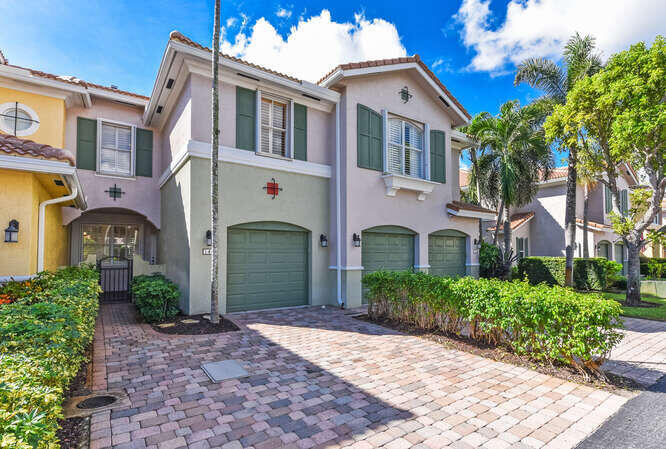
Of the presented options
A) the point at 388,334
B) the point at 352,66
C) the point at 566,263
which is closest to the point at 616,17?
the point at 352,66

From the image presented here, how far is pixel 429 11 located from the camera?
36.2 feet

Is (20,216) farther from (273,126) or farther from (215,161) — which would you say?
(273,126)

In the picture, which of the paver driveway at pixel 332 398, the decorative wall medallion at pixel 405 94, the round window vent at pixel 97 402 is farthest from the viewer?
the decorative wall medallion at pixel 405 94

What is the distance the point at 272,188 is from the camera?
31.8ft

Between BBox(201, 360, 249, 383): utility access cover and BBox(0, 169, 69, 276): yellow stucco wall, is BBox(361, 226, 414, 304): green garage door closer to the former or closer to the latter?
BBox(201, 360, 249, 383): utility access cover

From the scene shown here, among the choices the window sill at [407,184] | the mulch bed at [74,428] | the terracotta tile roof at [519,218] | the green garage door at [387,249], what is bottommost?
the mulch bed at [74,428]

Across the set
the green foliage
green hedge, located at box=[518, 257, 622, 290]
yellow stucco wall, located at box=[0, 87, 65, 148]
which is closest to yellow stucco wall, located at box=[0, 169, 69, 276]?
the green foliage

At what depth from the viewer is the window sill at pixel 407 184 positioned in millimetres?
11039

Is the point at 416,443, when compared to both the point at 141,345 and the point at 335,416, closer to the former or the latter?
the point at 335,416

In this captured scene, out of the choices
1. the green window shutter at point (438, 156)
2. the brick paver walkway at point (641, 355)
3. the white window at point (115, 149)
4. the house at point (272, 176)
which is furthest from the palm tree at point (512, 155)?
the white window at point (115, 149)

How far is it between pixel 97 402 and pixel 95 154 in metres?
9.48

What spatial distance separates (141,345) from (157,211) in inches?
268

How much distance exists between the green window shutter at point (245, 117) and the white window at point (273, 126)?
0.35 m

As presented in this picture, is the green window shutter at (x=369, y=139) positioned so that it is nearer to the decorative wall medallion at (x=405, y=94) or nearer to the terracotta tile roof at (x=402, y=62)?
the terracotta tile roof at (x=402, y=62)
